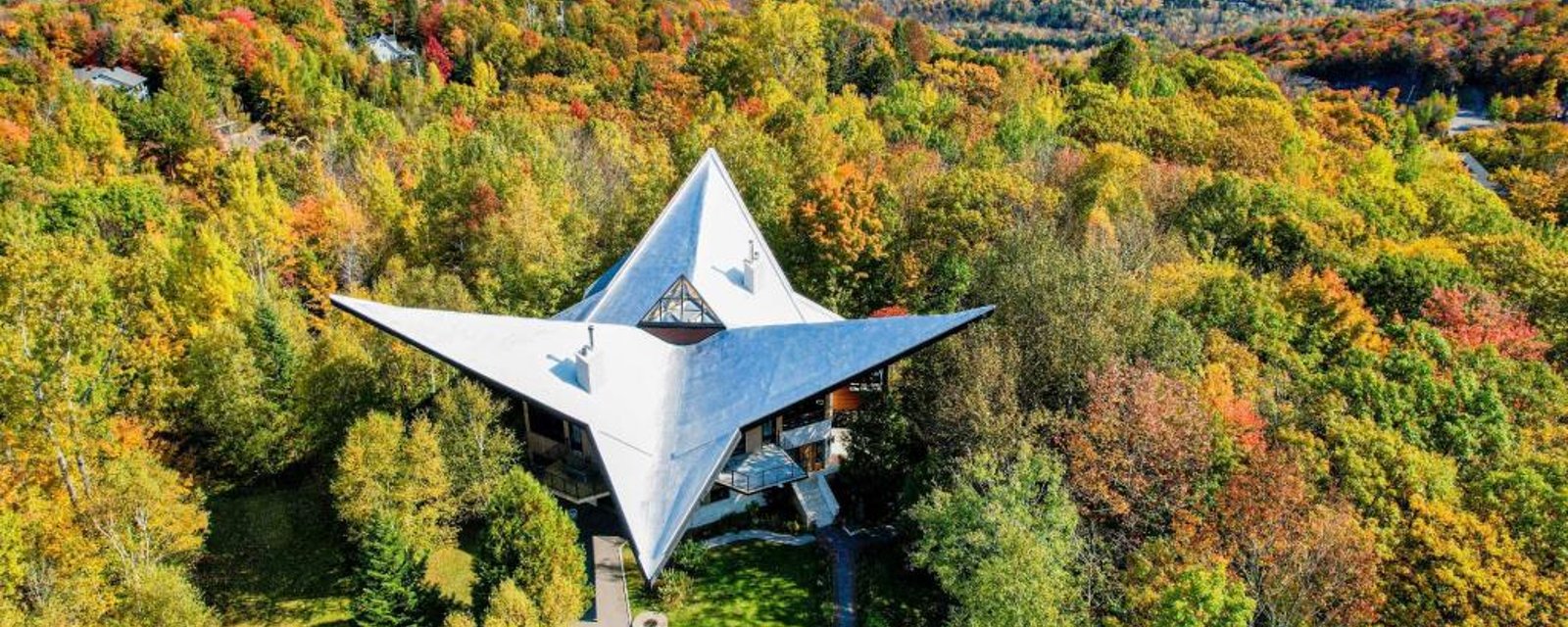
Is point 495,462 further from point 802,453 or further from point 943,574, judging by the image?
point 943,574

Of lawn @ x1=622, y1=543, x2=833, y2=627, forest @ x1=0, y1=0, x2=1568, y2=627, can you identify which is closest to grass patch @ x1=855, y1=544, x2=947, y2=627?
forest @ x1=0, y1=0, x2=1568, y2=627

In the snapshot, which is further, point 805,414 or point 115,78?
point 115,78

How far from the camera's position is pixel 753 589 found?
3253 cm

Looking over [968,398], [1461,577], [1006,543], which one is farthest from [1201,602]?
[968,398]

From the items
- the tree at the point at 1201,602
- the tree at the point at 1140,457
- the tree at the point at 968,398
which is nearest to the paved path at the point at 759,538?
the tree at the point at 968,398

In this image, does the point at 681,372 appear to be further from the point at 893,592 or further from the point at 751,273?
the point at 893,592

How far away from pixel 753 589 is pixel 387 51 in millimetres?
100107

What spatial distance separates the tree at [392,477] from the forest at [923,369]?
13cm

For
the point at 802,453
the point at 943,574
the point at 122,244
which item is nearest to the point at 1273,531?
the point at 943,574

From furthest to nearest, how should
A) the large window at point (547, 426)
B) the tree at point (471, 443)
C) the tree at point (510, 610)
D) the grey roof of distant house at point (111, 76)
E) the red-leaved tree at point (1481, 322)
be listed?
the grey roof of distant house at point (111, 76) → the red-leaved tree at point (1481, 322) → the large window at point (547, 426) → the tree at point (471, 443) → the tree at point (510, 610)

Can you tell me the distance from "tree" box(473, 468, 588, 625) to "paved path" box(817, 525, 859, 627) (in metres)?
8.92

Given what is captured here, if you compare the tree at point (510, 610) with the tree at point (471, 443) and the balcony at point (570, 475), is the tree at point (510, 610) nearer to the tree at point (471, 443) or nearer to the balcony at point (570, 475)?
the tree at point (471, 443)

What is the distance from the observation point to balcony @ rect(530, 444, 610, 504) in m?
34.6

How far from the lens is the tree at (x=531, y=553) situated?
2789cm
